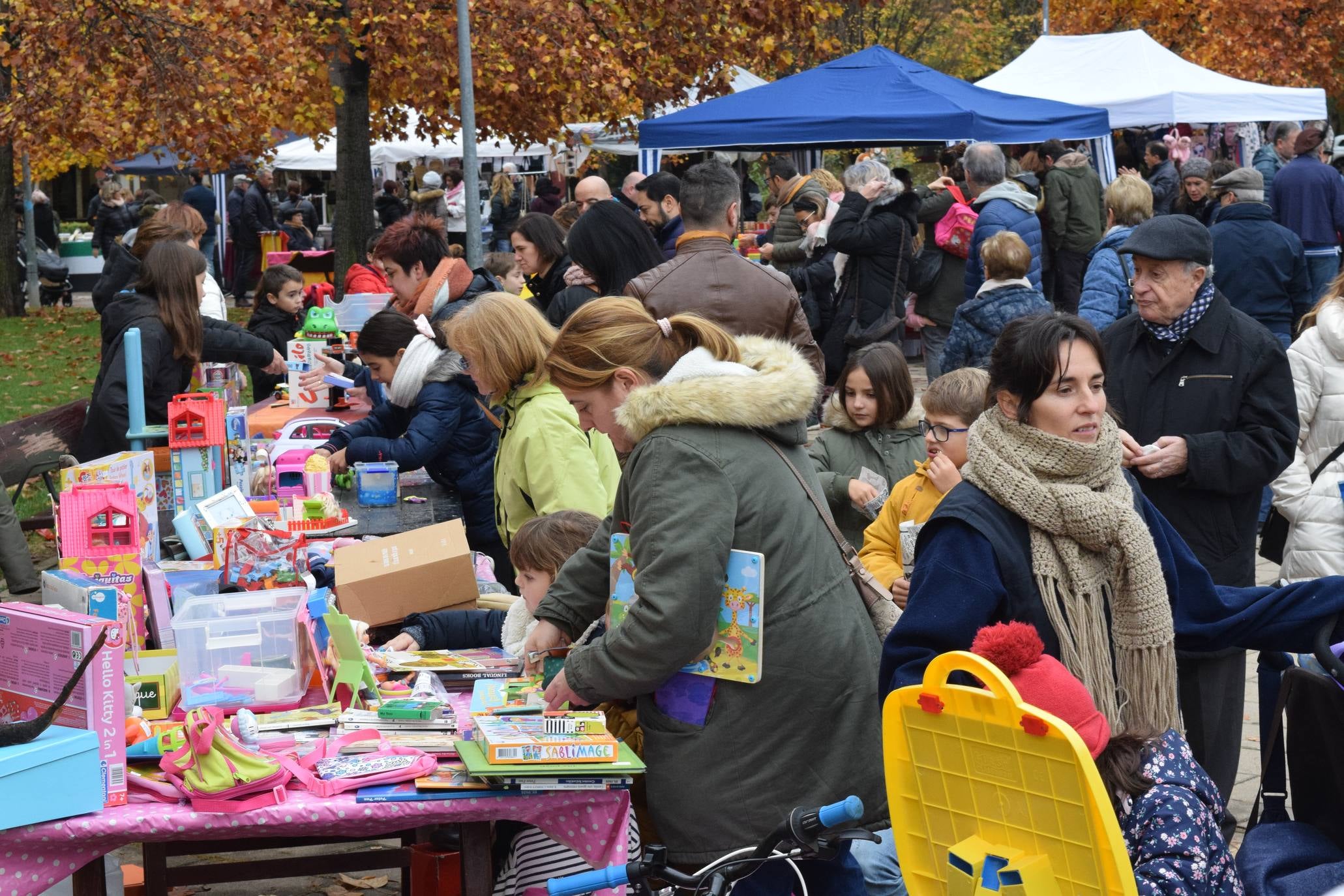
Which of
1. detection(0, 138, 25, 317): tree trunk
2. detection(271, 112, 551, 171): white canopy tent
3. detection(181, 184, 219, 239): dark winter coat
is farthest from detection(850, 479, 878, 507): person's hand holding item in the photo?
detection(271, 112, 551, 171): white canopy tent

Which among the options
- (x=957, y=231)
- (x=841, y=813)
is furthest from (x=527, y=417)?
(x=957, y=231)

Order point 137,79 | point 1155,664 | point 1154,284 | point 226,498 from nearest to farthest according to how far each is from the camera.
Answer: point 1155,664 < point 1154,284 < point 226,498 < point 137,79

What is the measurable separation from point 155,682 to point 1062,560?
2239mm

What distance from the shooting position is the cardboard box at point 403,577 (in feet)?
15.2

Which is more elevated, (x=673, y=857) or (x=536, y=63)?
(x=536, y=63)

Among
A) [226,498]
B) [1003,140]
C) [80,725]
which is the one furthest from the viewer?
[1003,140]

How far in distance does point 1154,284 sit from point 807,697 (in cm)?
192

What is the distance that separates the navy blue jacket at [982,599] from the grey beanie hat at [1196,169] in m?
9.58

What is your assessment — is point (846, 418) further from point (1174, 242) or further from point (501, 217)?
point (501, 217)

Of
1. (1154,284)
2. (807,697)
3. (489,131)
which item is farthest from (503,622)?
(489,131)

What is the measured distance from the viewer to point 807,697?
3.07 meters

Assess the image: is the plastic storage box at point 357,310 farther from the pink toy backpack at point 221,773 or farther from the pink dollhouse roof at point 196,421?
the pink toy backpack at point 221,773

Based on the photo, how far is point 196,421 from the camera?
212 inches

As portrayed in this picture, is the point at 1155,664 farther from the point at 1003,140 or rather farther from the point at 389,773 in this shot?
the point at 1003,140
